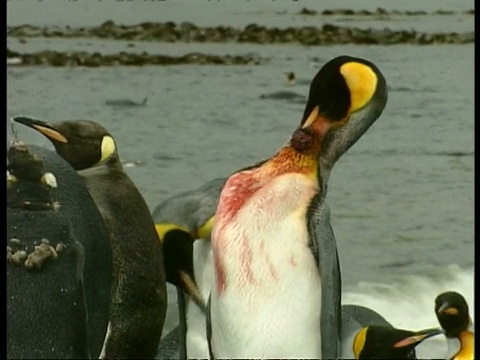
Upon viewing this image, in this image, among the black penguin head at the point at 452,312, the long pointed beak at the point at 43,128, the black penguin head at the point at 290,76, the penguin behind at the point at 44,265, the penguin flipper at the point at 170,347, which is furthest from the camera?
the penguin flipper at the point at 170,347

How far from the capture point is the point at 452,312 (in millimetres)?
2049

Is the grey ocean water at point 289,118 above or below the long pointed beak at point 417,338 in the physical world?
above

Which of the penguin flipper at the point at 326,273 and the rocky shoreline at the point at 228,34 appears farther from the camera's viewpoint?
the rocky shoreline at the point at 228,34

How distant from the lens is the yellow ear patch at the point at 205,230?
1969mm

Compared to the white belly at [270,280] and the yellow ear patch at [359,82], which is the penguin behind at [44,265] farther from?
the yellow ear patch at [359,82]

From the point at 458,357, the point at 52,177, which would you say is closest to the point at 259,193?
the point at 52,177

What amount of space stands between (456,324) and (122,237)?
612mm

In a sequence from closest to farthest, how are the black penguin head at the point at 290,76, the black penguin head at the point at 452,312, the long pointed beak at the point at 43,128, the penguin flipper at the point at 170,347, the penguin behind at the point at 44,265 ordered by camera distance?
1. the penguin behind at the point at 44,265
2. the long pointed beak at the point at 43,128
3. the black penguin head at the point at 452,312
4. the black penguin head at the point at 290,76
5. the penguin flipper at the point at 170,347

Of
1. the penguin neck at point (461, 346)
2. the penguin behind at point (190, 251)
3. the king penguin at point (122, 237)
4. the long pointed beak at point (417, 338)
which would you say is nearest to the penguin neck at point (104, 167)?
the king penguin at point (122, 237)

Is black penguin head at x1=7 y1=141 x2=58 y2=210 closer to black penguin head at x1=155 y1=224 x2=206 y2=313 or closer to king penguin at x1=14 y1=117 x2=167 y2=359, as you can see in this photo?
king penguin at x1=14 y1=117 x2=167 y2=359

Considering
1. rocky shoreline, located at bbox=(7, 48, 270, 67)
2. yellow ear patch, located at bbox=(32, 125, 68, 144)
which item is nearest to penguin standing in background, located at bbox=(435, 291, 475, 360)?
rocky shoreline, located at bbox=(7, 48, 270, 67)

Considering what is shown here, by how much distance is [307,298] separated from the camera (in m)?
1.78

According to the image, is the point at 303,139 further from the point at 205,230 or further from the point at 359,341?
the point at 359,341

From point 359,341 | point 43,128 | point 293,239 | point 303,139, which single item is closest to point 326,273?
point 293,239
